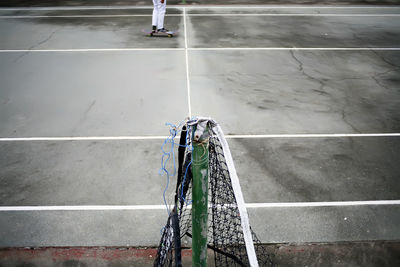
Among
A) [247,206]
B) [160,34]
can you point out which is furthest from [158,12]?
[247,206]

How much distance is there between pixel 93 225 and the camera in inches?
192

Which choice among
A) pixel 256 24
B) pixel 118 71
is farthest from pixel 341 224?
pixel 256 24

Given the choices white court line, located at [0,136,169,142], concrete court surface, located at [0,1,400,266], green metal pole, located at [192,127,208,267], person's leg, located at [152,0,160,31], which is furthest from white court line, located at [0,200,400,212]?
person's leg, located at [152,0,160,31]

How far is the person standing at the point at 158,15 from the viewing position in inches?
479

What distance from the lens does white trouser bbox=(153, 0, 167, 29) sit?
12.2m

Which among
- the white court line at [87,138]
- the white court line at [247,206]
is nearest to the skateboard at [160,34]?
the white court line at [87,138]

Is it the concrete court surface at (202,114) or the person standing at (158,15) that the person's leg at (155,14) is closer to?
the person standing at (158,15)

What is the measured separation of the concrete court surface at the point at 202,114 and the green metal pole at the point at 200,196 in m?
2.00

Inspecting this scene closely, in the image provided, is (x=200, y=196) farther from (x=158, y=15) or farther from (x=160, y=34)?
(x=160, y=34)

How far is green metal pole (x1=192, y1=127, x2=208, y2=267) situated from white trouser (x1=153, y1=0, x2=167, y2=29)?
1102 centimetres

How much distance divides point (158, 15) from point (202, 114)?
6.63 m

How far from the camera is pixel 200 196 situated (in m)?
2.55

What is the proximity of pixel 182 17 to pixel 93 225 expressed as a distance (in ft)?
43.1

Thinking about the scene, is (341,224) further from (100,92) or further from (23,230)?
(100,92)
